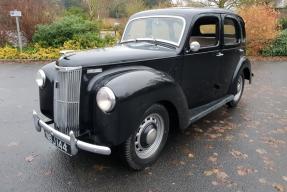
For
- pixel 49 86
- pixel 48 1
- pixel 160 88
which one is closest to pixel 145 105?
pixel 160 88

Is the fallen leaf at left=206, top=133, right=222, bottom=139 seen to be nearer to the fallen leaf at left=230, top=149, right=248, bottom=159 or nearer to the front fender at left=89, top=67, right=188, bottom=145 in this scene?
the fallen leaf at left=230, top=149, right=248, bottom=159

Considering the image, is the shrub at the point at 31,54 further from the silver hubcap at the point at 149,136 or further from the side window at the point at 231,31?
the silver hubcap at the point at 149,136

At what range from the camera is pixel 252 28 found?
13.3 m

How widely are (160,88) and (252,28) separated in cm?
1126

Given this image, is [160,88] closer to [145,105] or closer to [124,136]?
[145,105]

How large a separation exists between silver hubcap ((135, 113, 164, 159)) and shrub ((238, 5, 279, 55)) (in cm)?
1112

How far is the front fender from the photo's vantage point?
3107 mm

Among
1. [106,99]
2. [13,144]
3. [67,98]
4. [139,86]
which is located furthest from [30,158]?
[139,86]

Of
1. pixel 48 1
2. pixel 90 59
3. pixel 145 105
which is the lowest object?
pixel 145 105

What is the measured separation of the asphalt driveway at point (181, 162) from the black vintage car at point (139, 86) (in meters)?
0.34

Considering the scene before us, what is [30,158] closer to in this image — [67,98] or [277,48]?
[67,98]

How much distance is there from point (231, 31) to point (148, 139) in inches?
128

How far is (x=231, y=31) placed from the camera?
575 centimetres

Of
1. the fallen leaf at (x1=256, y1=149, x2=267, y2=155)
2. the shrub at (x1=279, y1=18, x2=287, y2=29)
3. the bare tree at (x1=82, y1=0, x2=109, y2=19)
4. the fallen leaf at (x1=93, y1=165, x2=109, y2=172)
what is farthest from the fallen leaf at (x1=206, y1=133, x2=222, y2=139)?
the bare tree at (x1=82, y1=0, x2=109, y2=19)
